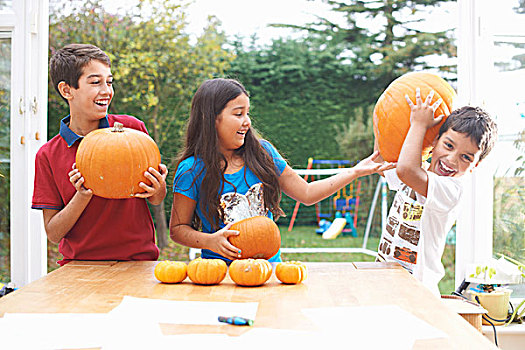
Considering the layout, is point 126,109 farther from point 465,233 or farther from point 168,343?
point 168,343

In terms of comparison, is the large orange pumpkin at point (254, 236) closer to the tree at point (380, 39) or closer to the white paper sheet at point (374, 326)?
the white paper sheet at point (374, 326)

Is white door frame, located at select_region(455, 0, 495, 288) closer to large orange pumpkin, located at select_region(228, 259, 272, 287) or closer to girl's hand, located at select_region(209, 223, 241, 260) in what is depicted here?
girl's hand, located at select_region(209, 223, 241, 260)

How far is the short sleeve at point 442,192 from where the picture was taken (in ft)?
5.88

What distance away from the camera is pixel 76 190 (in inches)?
71.9

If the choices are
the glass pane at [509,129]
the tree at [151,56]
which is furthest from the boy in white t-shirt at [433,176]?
the tree at [151,56]

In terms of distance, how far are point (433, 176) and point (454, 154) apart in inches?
3.9

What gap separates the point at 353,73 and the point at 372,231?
7.22 ft

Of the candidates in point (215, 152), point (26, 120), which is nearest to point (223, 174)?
point (215, 152)

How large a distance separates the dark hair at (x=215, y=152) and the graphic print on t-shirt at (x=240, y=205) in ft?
0.08

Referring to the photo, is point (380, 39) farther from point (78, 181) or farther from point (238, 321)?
point (238, 321)

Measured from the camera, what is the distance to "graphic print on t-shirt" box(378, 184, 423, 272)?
192 cm

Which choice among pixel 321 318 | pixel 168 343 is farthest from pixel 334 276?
pixel 168 343

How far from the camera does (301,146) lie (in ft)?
24.7

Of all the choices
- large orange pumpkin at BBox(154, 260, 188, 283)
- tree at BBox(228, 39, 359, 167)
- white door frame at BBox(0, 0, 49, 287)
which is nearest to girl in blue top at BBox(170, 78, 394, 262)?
large orange pumpkin at BBox(154, 260, 188, 283)
